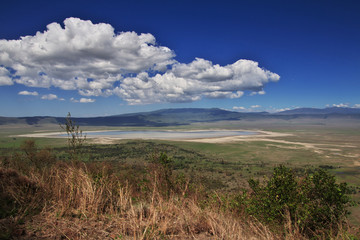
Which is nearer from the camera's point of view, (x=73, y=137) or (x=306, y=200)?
(x=306, y=200)

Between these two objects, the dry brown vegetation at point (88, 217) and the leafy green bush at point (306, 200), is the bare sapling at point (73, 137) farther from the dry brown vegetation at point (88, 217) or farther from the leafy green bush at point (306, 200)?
the leafy green bush at point (306, 200)

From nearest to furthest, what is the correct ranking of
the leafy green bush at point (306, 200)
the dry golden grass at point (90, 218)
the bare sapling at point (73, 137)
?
the dry golden grass at point (90, 218) → the leafy green bush at point (306, 200) → the bare sapling at point (73, 137)

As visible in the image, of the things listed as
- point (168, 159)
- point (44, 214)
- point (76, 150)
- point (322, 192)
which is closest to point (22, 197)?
point (44, 214)

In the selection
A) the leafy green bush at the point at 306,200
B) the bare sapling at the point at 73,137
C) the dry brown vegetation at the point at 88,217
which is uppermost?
the bare sapling at the point at 73,137

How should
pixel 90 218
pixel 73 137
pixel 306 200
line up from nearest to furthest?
pixel 90 218
pixel 306 200
pixel 73 137

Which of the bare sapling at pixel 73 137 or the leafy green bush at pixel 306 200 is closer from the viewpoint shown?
the leafy green bush at pixel 306 200

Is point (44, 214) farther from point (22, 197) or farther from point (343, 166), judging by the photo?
point (343, 166)

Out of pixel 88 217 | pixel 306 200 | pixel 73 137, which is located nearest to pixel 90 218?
pixel 88 217

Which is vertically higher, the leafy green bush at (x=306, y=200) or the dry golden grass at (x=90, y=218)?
the dry golden grass at (x=90, y=218)

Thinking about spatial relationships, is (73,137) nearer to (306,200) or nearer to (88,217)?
(88,217)

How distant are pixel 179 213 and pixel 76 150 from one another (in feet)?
18.8

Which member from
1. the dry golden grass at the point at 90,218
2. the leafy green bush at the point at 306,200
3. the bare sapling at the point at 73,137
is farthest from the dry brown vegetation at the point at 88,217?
the leafy green bush at the point at 306,200

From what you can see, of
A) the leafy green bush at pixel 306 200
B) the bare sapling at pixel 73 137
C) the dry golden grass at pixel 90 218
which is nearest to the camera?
the dry golden grass at pixel 90 218

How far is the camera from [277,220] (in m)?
8.16
